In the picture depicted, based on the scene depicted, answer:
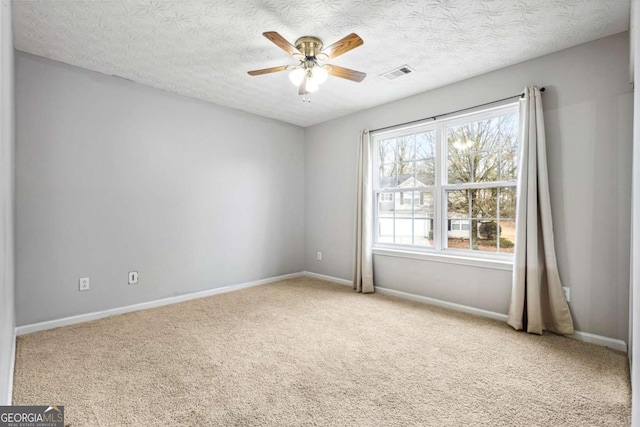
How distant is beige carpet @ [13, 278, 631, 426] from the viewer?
5.55ft

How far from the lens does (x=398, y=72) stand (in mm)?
3156

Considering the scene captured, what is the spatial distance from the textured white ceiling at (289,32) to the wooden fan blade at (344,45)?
164 mm

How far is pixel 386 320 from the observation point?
10.2 feet

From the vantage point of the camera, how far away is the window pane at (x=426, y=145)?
3732mm

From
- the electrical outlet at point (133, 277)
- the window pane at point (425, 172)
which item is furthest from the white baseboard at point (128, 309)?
the window pane at point (425, 172)

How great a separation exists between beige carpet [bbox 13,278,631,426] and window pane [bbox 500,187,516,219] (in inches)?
42.9

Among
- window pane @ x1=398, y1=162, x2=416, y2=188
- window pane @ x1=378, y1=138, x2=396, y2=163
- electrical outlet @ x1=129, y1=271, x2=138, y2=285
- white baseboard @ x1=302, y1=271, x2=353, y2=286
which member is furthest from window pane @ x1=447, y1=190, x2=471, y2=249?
electrical outlet @ x1=129, y1=271, x2=138, y2=285

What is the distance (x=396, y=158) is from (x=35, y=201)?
385 cm

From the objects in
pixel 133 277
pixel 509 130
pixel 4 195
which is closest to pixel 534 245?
pixel 509 130

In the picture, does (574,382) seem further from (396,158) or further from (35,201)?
(35,201)

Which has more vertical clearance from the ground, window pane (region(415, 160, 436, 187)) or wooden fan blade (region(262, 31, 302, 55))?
wooden fan blade (region(262, 31, 302, 55))

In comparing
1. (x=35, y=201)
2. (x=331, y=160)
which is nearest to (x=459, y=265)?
(x=331, y=160)

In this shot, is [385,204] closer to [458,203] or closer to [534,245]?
[458,203]

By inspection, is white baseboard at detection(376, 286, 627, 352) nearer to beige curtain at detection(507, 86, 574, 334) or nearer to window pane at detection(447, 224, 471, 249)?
beige curtain at detection(507, 86, 574, 334)
